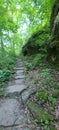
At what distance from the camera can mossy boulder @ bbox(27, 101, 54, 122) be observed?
3768 millimetres

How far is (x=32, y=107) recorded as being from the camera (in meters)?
4.24

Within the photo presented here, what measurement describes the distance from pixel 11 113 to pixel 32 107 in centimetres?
62

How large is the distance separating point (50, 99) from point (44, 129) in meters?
1.26

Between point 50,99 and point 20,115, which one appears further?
point 50,99

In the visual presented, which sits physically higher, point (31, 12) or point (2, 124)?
point (31, 12)

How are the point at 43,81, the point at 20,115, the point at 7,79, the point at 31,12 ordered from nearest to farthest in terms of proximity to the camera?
the point at 20,115 → the point at 43,81 → the point at 7,79 → the point at 31,12

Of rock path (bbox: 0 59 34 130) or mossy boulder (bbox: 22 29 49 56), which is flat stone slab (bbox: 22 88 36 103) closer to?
rock path (bbox: 0 59 34 130)

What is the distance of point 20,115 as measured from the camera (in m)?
4.05

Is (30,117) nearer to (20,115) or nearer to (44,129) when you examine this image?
(20,115)

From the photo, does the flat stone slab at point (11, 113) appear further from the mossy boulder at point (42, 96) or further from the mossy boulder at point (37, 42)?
the mossy boulder at point (37, 42)

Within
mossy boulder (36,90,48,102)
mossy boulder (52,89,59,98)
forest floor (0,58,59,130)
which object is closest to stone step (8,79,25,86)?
forest floor (0,58,59,130)

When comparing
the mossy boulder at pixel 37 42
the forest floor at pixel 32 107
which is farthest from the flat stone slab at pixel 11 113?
the mossy boulder at pixel 37 42

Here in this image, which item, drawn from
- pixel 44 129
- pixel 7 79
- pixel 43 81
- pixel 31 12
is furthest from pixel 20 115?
pixel 31 12

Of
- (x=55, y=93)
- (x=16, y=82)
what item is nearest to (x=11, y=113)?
(x=55, y=93)
